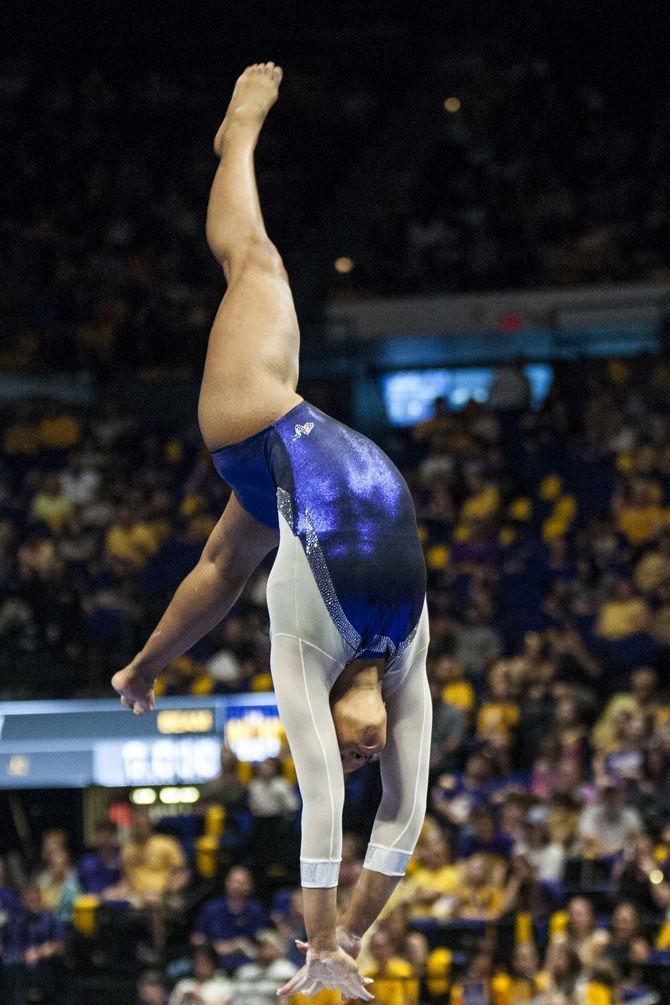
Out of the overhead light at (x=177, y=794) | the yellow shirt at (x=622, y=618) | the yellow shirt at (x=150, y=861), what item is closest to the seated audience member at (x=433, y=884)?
the yellow shirt at (x=150, y=861)

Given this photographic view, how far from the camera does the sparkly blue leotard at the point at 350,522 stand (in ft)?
12.6

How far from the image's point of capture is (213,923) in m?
9.69

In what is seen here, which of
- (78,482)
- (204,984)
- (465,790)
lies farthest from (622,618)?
(78,482)

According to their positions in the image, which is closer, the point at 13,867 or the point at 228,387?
the point at 228,387

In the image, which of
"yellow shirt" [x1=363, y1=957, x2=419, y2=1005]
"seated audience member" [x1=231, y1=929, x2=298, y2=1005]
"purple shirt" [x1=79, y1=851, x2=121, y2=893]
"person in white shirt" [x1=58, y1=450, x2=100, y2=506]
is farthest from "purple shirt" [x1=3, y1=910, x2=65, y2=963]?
"person in white shirt" [x1=58, y1=450, x2=100, y2=506]

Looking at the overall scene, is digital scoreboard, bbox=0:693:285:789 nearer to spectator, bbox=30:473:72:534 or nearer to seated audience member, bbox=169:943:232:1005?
spectator, bbox=30:473:72:534

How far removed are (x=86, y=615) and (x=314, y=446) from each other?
32.0 feet

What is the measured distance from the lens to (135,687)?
185 inches

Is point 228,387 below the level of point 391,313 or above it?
below

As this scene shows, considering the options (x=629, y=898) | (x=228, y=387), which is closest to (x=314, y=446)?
(x=228, y=387)

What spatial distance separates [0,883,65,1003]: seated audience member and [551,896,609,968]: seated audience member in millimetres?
3036

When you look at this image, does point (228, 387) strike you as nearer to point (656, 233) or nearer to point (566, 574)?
point (566, 574)

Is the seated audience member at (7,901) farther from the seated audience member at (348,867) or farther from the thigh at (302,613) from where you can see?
the thigh at (302,613)

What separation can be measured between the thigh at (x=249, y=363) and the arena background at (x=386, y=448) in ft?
16.6
